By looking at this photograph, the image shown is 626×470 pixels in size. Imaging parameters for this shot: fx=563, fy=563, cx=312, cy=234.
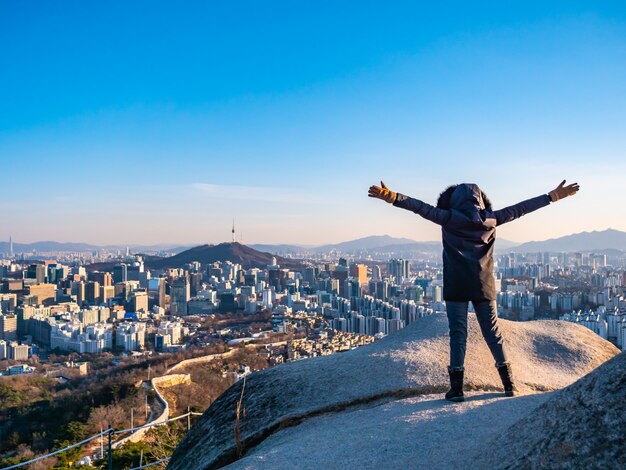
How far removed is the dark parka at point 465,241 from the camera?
2998 millimetres

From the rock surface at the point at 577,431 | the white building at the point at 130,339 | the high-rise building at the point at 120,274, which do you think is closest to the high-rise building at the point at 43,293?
the high-rise building at the point at 120,274

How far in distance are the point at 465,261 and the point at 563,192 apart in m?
0.74

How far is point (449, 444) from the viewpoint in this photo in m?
2.21

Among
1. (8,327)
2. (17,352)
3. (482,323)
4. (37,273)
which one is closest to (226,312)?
(8,327)

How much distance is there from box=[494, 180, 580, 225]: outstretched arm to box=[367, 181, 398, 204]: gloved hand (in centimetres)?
60

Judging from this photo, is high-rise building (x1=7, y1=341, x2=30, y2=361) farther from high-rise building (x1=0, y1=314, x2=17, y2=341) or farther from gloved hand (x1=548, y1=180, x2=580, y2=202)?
gloved hand (x1=548, y1=180, x2=580, y2=202)

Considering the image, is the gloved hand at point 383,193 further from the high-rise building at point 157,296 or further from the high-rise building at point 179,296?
the high-rise building at point 157,296

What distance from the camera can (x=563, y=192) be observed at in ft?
10.5

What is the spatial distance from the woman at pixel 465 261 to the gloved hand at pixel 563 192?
0.30 meters

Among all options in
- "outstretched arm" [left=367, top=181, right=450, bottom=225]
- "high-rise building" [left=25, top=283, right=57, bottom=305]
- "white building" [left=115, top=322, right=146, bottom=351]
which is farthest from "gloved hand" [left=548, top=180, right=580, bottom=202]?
"high-rise building" [left=25, top=283, right=57, bottom=305]

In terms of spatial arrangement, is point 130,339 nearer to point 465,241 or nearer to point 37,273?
point 37,273

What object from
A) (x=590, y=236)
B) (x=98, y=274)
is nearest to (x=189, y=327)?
(x=98, y=274)

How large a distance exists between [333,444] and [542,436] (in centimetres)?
96

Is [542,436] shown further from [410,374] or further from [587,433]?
[410,374]
